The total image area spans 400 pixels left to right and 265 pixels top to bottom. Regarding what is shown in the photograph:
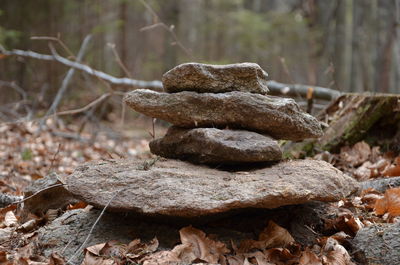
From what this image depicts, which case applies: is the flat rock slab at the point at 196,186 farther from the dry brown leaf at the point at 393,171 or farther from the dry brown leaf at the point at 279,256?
the dry brown leaf at the point at 393,171

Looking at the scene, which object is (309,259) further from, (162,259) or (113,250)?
(113,250)

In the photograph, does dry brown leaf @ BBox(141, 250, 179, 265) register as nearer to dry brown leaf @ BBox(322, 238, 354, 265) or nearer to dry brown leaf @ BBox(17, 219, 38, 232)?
dry brown leaf @ BBox(322, 238, 354, 265)

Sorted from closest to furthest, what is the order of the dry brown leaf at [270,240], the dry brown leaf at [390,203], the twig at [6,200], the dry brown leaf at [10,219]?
the dry brown leaf at [270,240] < the dry brown leaf at [390,203] < the dry brown leaf at [10,219] < the twig at [6,200]

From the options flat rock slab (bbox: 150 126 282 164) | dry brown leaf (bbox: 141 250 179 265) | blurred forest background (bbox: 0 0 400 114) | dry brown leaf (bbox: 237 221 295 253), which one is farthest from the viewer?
blurred forest background (bbox: 0 0 400 114)

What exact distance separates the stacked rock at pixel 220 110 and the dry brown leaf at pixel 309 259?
0.68m

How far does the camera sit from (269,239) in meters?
2.54

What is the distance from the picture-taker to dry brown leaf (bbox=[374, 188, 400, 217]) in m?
2.95

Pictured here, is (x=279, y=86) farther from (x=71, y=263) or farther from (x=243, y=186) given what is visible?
(x=71, y=263)

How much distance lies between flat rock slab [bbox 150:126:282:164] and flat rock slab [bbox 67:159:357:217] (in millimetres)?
92

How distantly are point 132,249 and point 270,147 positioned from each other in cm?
110

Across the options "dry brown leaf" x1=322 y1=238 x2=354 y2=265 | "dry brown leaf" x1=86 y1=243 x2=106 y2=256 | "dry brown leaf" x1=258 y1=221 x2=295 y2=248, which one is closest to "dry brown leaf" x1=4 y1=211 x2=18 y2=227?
"dry brown leaf" x1=86 y1=243 x2=106 y2=256

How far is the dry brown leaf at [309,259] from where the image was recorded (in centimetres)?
232

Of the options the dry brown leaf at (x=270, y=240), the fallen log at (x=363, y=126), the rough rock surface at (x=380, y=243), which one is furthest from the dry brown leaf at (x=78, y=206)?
the fallen log at (x=363, y=126)

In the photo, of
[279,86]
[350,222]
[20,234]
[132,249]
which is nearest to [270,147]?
[350,222]
